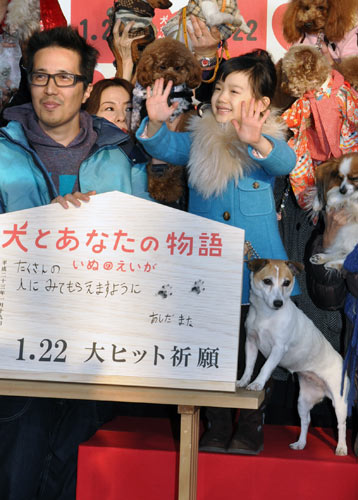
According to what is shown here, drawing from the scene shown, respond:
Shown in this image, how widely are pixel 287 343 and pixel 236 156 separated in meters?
0.82

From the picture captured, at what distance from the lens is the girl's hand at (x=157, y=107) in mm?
2850

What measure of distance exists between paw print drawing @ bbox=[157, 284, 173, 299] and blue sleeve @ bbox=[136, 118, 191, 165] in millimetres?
880

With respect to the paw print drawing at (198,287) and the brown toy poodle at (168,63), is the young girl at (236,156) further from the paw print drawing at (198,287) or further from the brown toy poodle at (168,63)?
the paw print drawing at (198,287)

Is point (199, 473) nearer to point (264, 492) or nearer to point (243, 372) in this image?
point (264, 492)

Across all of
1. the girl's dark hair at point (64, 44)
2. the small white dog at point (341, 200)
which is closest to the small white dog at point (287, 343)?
the small white dog at point (341, 200)

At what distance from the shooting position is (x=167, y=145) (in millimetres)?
2906

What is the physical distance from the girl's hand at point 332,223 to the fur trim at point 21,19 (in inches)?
75.7

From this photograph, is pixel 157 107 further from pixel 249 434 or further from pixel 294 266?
pixel 249 434

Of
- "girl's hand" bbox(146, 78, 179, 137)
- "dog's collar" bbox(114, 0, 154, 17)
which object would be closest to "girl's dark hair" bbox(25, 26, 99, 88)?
"girl's hand" bbox(146, 78, 179, 137)

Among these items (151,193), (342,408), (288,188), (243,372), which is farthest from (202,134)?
(342,408)

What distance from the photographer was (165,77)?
3145 millimetres

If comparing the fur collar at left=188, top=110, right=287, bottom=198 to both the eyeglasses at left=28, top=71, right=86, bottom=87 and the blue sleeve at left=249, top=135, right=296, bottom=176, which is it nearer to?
the blue sleeve at left=249, top=135, right=296, bottom=176

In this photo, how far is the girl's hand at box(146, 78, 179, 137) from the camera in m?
2.85

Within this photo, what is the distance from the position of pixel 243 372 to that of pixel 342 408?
452 mm
